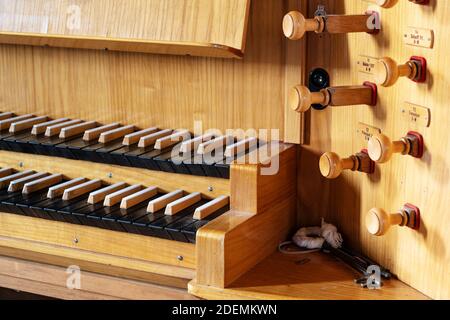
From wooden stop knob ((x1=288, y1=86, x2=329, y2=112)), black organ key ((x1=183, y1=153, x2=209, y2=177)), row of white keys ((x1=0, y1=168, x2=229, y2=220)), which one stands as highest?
wooden stop knob ((x1=288, y1=86, x2=329, y2=112))

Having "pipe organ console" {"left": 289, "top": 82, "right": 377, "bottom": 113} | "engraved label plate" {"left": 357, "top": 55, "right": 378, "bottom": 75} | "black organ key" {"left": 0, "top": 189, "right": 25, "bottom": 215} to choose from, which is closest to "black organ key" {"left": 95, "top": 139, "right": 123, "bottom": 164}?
"black organ key" {"left": 0, "top": 189, "right": 25, "bottom": 215}

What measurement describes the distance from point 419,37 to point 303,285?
21.9 inches

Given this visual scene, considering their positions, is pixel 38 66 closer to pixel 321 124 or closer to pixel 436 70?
pixel 321 124

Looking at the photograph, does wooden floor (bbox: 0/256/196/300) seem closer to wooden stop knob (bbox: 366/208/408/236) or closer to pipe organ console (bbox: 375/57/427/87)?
wooden stop knob (bbox: 366/208/408/236)

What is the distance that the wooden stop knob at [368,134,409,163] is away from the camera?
162cm

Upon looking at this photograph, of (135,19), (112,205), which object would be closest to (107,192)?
(112,205)

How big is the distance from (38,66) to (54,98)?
10 centimetres

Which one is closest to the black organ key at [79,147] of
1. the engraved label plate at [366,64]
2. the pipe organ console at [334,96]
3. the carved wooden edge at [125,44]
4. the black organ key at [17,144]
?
the black organ key at [17,144]

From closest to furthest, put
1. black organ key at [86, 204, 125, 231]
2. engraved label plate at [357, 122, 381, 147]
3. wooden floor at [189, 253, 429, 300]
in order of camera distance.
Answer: wooden floor at [189, 253, 429, 300] → engraved label plate at [357, 122, 381, 147] → black organ key at [86, 204, 125, 231]

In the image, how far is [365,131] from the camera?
1.85 metres

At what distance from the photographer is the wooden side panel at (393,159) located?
1.61m

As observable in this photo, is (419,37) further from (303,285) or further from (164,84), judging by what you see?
(164,84)

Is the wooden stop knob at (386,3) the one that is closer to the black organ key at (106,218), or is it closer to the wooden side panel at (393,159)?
the wooden side panel at (393,159)

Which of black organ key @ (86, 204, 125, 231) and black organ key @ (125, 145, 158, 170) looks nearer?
black organ key @ (86, 204, 125, 231)
